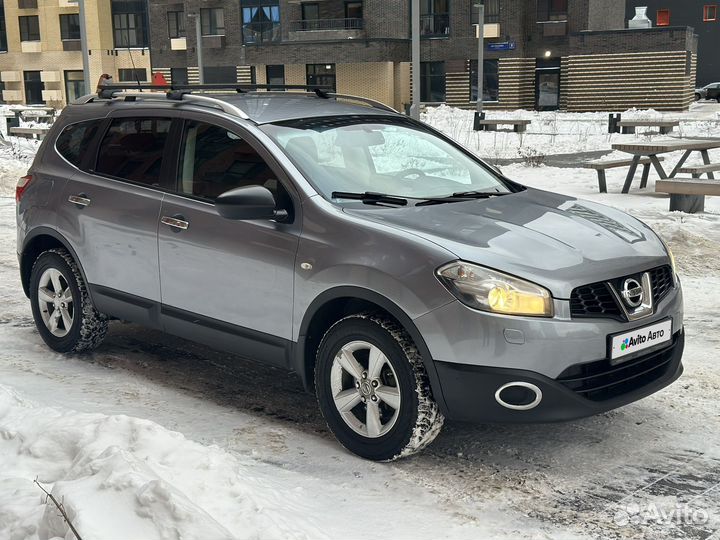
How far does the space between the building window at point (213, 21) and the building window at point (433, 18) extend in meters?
12.6

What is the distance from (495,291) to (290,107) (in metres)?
2.19

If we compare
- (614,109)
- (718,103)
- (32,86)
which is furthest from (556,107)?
(32,86)

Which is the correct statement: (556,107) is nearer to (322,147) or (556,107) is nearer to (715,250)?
(715,250)

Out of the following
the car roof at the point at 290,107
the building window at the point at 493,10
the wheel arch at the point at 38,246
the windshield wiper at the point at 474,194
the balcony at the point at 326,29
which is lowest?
the wheel arch at the point at 38,246

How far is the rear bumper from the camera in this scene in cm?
434

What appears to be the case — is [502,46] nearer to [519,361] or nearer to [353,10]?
[353,10]

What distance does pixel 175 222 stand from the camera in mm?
5668

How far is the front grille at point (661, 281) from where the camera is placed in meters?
4.85

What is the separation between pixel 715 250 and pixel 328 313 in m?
6.10

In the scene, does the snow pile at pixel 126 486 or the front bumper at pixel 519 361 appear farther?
the front bumper at pixel 519 361

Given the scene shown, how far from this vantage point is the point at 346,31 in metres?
54.4

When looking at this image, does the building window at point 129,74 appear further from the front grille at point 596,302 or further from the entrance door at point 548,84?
the front grille at point 596,302

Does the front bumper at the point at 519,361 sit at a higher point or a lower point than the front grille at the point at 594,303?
lower

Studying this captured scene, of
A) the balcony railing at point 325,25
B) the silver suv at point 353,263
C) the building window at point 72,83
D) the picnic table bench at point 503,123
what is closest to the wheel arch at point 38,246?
the silver suv at point 353,263
